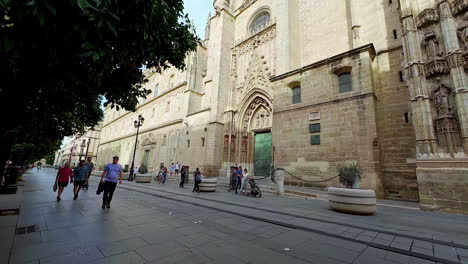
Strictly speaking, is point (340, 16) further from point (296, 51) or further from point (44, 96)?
point (44, 96)

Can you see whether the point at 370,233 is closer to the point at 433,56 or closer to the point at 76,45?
the point at 76,45

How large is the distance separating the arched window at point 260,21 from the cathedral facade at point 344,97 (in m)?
0.14

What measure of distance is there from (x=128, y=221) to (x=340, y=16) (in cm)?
1668

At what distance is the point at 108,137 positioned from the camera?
45.1 m

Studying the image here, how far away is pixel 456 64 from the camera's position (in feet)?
23.4

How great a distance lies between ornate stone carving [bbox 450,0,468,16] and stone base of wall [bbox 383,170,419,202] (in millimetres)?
6516

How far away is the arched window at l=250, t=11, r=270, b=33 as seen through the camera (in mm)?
19094

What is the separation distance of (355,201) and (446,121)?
5.10 m

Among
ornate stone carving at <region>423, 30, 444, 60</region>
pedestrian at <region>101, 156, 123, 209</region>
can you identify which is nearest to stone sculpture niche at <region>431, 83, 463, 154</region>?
ornate stone carving at <region>423, 30, 444, 60</region>

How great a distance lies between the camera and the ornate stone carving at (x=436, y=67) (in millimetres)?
7426

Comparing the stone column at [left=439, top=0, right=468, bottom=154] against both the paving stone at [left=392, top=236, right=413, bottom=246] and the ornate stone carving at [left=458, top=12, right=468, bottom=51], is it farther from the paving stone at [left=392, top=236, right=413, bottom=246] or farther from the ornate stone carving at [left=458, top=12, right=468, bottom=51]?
the paving stone at [left=392, top=236, right=413, bottom=246]

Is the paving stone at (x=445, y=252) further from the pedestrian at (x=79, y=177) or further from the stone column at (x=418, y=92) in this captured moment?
the pedestrian at (x=79, y=177)

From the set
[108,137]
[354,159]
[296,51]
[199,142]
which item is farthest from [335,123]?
[108,137]

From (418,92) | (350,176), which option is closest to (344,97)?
(418,92)
